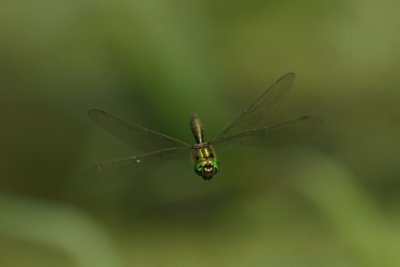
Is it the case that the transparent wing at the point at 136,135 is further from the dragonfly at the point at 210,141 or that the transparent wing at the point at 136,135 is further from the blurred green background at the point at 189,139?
the blurred green background at the point at 189,139

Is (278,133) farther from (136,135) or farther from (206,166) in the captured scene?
(136,135)

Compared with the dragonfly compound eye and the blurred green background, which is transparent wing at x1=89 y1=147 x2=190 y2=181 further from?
the blurred green background

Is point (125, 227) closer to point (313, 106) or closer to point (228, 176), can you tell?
point (228, 176)

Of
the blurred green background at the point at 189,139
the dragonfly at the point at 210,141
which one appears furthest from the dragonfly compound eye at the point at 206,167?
the blurred green background at the point at 189,139

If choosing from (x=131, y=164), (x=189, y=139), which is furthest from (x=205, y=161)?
(x=189, y=139)

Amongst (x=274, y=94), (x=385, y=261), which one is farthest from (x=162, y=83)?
(x=385, y=261)

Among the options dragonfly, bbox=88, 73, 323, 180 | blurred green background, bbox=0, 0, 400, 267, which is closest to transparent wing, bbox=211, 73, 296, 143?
dragonfly, bbox=88, 73, 323, 180
